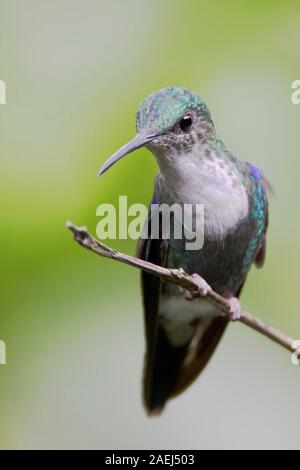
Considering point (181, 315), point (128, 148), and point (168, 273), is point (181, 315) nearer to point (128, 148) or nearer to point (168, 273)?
point (128, 148)

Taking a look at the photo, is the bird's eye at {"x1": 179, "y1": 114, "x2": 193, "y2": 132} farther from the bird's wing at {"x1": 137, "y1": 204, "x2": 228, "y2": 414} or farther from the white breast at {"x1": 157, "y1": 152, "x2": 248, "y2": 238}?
the bird's wing at {"x1": 137, "y1": 204, "x2": 228, "y2": 414}

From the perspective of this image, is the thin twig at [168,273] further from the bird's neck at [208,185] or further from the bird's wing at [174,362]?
the bird's wing at [174,362]

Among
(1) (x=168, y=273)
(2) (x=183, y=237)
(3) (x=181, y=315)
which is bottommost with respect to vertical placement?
(1) (x=168, y=273)

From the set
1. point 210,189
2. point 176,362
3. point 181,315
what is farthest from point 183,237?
point 176,362

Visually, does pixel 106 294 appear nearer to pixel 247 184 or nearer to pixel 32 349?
pixel 32 349

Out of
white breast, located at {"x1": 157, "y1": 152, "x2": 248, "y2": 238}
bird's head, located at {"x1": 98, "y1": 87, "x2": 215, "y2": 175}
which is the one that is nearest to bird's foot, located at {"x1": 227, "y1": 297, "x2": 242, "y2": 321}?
white breast, located at {"x1": 157, "y1": 152, "x2": 248, "y2": 238}
